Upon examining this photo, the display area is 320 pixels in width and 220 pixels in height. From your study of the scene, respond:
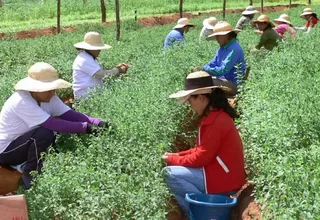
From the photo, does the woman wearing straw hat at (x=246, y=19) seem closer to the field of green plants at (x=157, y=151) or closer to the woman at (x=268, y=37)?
the woman at (x=268, y=37)

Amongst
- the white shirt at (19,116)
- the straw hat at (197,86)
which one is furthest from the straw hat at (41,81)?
the straw hat at (197,86)

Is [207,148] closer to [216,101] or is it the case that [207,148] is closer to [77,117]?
[216,101]

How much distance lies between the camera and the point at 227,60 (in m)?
8.78

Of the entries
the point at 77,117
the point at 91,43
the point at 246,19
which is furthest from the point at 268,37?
the point at 77,117

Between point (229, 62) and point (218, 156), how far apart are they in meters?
3.63

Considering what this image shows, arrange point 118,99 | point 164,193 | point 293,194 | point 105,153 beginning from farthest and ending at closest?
point 118,99 → point 105,153 → point 164,193 → point 293,194

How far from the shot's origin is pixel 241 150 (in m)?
5.47

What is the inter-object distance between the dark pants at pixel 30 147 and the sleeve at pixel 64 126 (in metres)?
0.11

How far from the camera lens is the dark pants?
5898mm

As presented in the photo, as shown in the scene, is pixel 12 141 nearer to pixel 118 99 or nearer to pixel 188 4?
pixel 118 99

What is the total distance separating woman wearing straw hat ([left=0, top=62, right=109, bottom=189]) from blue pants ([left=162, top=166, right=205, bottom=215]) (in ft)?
3.29

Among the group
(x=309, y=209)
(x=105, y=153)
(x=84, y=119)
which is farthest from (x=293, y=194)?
(x=84, y=119)

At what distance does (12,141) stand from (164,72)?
3.03 metres

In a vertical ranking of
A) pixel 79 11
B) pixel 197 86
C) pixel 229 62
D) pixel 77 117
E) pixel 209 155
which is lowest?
pixel 79 11
